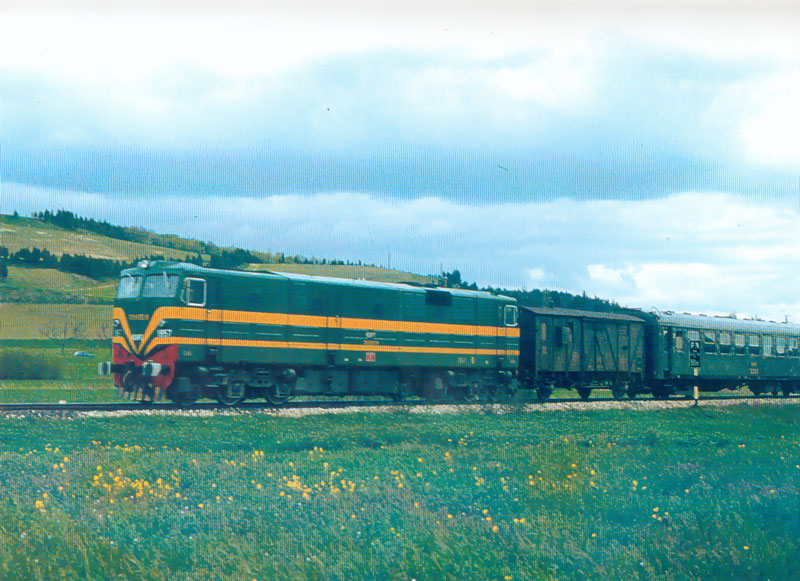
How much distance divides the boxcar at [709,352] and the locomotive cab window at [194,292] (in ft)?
75.0

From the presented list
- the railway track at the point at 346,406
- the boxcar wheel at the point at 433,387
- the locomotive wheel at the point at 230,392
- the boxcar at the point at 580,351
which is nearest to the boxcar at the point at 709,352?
the boxcar at the point at 580,351

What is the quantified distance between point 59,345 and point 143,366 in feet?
52.6

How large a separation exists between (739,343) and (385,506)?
102 feet

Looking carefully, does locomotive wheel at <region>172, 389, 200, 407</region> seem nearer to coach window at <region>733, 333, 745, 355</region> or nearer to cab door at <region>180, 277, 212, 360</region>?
cab door at <region>180, 277, 212, 360</region>

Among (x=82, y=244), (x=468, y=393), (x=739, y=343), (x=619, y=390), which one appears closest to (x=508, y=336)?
(x=468, y=393)

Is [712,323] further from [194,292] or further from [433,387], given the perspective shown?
[194,292]

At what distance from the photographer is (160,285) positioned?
77.9 feet

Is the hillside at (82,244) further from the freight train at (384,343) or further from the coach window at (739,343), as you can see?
the coach window at (739,343)

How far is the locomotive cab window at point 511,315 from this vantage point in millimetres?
32531

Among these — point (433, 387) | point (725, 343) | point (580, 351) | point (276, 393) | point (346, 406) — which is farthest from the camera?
point (725, 343)

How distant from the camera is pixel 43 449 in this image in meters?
16.2

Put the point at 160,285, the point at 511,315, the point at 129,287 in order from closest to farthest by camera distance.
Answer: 1. the point at 160,285
2. the point at 129,287
3. the point at 511,315

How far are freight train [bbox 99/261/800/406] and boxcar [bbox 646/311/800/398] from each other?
66 millimetres

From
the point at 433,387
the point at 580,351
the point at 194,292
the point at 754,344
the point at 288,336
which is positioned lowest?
the point at 433,387
